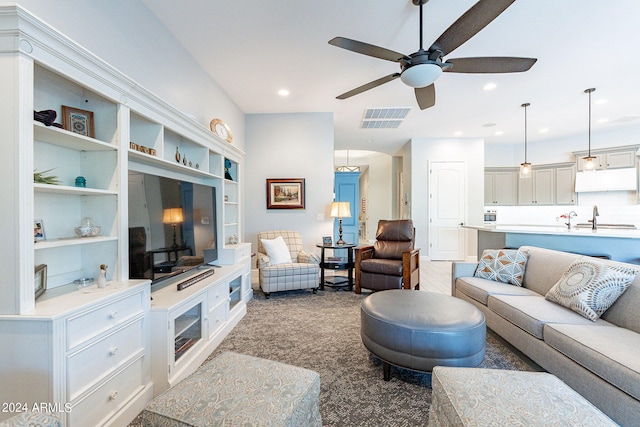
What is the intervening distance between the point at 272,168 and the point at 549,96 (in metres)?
4.35

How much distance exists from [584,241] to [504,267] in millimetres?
1310

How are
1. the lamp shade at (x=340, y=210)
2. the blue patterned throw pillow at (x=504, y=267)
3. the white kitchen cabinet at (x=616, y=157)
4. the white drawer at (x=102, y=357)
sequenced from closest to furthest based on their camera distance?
the white drawer at (x=102, y=357)
the blue patterned throw pillow at (x=504, y=267)
the lamp shade at (x=340, y=210)
the white kitchen cabinet at (x=616, y=157)

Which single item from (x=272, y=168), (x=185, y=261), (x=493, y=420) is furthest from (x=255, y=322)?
(x=272, y=168)

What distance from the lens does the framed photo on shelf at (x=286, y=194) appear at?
453 cm

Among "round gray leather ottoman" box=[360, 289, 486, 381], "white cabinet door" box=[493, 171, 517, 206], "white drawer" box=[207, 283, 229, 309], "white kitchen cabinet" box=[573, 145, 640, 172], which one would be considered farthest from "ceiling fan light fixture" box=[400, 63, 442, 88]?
"white cabinet door" box=[493, 171, 517, 206]

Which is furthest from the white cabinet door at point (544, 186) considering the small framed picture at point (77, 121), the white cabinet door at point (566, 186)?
the small framed picture at point (77, 121)

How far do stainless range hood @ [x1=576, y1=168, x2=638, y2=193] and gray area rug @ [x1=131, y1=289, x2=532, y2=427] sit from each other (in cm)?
569

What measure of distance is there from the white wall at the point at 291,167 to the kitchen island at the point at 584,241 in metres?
2.64

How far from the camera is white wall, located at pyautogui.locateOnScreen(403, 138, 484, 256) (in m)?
6.13

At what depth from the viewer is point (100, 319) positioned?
133 centimetres

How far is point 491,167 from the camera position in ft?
22.1

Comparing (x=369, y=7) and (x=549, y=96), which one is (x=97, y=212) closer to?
(x=369, y=7)

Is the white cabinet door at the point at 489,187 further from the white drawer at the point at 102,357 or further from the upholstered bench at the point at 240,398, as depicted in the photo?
the white drawer at the point at 102,357

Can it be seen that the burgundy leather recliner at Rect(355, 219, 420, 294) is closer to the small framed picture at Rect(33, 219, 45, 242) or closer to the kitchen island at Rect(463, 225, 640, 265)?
the kitchen island at Rect(463, 225, 640, 265)
